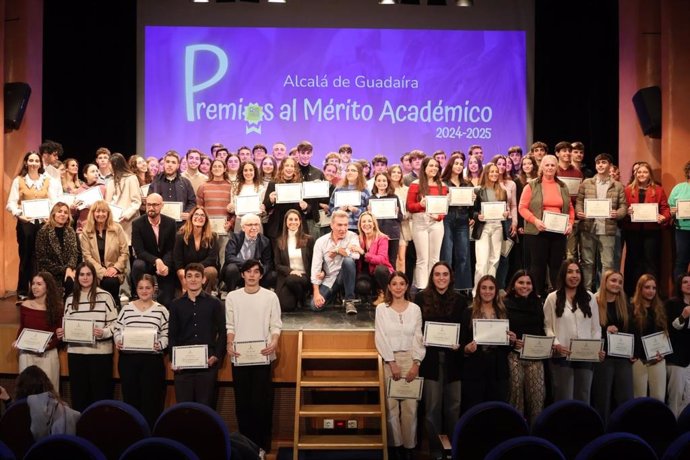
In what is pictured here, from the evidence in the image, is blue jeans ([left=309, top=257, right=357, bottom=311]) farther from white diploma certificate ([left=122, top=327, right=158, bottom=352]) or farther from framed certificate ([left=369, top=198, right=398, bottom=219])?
white diploma certificate ([left=122, top=327, right=158, bottom=352])

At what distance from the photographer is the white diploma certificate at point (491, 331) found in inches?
256

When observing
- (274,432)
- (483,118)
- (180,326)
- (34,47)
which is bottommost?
(274,432)

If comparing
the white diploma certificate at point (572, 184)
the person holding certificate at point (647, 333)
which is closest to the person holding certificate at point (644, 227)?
the white diploma certificate at point (572, 184)

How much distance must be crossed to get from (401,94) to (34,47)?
4982 mm

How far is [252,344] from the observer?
6648mm

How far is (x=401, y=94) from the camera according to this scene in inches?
449

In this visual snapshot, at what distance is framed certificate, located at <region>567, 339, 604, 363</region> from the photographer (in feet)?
22.1

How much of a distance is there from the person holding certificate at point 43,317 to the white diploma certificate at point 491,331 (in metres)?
3.60

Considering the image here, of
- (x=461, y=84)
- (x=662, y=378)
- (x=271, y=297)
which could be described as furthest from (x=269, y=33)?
(x=662, y=378)

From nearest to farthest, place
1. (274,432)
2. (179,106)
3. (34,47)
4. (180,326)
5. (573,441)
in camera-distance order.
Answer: (573,441), (180,326), (274,432), (34,47), (179,106)

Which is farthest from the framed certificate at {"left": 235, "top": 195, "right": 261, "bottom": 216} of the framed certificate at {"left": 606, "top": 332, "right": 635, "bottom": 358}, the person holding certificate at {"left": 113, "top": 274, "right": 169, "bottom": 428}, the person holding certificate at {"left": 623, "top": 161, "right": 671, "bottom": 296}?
the person holding certificate at {"left": 623, "top": 161, "right": 671, "bottom": 296}

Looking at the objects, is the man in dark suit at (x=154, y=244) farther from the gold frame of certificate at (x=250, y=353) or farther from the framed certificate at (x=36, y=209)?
the gold frame of certificate at (x=250, y=353)

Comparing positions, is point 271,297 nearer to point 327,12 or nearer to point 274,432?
point 274,432

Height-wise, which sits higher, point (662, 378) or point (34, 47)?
point (34, 47)
